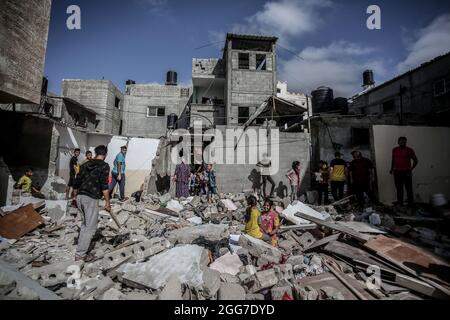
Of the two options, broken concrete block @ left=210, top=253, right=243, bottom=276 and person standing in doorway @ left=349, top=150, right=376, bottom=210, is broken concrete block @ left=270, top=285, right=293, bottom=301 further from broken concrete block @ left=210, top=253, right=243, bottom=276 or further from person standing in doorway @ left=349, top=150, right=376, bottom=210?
person standing in doorway @ left=349, top=150, right=376, bottom=210

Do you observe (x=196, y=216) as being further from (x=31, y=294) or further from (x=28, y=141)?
(x=28, y=141)

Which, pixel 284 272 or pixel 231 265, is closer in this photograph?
pixel 284 272

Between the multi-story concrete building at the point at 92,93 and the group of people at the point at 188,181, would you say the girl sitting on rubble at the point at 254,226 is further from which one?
the multi-story concrete building at the point at 92,93

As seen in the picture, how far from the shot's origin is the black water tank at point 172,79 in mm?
21312

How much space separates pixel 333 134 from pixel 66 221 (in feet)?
37.7

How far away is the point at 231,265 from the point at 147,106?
18924mm

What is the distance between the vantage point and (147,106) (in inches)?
789

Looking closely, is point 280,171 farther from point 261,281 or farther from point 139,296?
point 139,296

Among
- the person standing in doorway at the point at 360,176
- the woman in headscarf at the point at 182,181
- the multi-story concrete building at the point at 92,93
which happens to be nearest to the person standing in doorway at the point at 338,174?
the person standing in doorway at the point at 360,176

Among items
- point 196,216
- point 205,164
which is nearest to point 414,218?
point 196,216

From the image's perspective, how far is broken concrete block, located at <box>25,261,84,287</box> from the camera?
3291 mm

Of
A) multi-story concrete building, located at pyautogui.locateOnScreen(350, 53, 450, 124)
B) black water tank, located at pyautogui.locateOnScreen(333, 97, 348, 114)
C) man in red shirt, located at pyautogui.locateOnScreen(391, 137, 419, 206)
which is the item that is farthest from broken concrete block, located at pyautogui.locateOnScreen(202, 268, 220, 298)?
black water tank, located at pyautogui.locateOnScreen(333, 97, 348, 114)

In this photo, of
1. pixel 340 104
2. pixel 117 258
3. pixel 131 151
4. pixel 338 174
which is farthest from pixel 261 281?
pixel 340 104

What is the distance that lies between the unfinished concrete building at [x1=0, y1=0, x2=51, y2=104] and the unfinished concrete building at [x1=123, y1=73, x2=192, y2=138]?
1288cm
